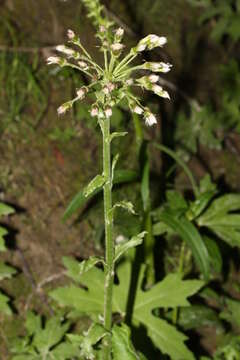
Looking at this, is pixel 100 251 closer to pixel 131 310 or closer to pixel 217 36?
pixel 131 310

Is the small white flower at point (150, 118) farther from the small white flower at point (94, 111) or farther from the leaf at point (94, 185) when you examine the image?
the leaf at point (94, 185)

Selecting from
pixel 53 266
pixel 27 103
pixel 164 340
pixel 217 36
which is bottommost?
pixel 164 340

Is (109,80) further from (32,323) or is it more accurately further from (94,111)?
(32,323)

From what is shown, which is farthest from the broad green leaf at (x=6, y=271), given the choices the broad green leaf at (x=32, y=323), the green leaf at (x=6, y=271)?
the broad green leaf at (x=32, y=323)

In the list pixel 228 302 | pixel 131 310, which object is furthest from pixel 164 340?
pixel 228 302

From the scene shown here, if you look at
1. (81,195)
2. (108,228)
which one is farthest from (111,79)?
(81,195)

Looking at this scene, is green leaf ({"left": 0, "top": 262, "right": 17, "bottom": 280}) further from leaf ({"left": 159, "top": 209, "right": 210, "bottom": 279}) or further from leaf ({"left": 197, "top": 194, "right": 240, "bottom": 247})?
leaf ({"left": 197, "top": 194, "right": 240, "bottom": 247})

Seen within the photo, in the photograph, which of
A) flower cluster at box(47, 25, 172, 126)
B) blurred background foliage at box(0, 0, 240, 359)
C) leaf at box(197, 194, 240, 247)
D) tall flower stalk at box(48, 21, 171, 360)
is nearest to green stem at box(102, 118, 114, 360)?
tall flower stalk at box(48, 21, 171, 360)
